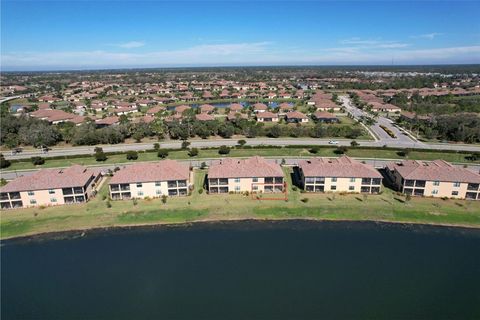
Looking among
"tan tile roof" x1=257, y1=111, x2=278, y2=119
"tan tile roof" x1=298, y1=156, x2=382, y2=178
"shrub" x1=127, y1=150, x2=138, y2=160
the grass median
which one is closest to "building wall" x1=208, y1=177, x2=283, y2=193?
"tan tile roof" x1=298, y1=156, x2=382, y2=178

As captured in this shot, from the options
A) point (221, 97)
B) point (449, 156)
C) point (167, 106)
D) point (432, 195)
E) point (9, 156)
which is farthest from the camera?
point (221, 97)

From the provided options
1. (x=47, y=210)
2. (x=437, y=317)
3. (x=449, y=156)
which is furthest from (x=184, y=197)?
(x=449, y=156)

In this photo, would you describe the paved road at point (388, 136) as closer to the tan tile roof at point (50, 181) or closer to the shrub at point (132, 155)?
the shrub at point (132, 155)

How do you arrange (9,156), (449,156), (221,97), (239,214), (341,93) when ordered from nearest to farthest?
1. (239,214)
2. (449,156)
3. (9,156)
4. (221,97)
5. (341,93)

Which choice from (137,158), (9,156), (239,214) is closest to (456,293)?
(239,214)

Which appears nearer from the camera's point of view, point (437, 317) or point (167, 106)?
point (437, 317)

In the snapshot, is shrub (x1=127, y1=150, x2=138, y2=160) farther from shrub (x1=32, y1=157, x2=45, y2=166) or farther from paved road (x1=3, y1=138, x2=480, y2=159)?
shrub (x1=32, y1=157, x2=45, y2=166)

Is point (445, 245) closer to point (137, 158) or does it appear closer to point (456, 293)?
point (456, 293)

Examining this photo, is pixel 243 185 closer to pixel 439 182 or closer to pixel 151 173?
pixel 151 173

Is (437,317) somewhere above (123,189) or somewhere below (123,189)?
below
